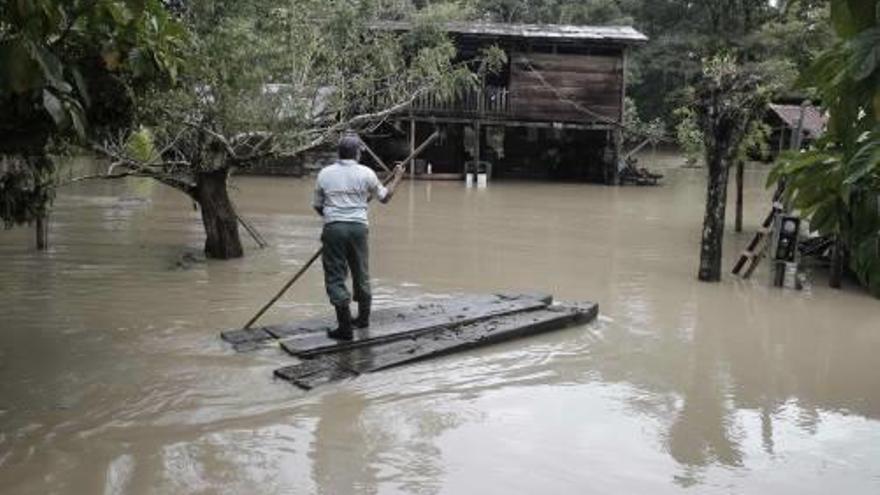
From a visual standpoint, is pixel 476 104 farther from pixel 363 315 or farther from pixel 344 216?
pixel 344 216

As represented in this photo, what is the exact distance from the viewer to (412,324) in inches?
308

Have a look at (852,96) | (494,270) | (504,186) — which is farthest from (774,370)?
(504,186)

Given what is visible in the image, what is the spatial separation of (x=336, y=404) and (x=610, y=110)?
22182 millimetres

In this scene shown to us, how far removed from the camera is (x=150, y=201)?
20.2 meters

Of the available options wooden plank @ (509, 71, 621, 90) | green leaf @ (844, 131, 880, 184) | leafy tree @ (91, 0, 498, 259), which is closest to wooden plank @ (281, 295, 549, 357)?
leafy tree @ (91, 0, 498, 259)

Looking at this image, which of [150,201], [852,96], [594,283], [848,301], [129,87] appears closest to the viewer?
[852,96]

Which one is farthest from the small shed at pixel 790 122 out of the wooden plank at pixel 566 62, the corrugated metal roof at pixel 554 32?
the wooden plank at pixel 566 62

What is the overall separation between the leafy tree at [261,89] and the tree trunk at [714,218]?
379 centimetres

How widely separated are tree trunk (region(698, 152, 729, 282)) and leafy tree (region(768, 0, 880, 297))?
8.76 meters

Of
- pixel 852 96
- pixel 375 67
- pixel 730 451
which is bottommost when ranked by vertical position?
pixel 730 451

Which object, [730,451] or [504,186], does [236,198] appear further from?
[730,451]

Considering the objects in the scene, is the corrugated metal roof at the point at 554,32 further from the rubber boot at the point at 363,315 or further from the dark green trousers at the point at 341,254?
the dark green trousers at the point at 341,254

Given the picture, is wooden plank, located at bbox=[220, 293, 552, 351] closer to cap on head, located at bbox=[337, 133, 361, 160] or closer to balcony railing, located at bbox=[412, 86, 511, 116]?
cap on head, located at bbox=[337, 133, 361, 160]

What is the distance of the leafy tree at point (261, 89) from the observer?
32.9 feet
